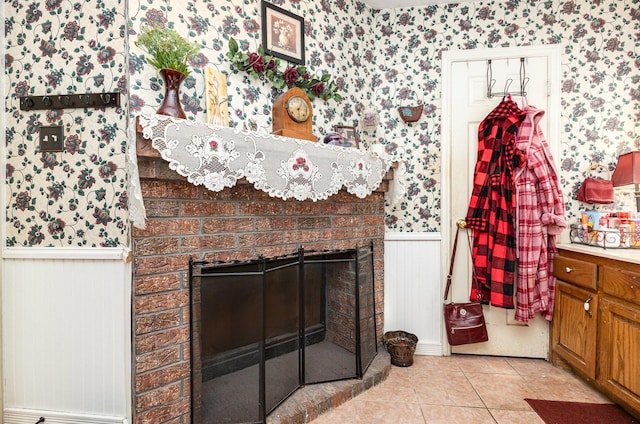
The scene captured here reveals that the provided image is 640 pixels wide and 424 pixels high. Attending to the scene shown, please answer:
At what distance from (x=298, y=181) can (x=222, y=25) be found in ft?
2.96

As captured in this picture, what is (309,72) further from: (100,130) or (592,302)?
(592,302)

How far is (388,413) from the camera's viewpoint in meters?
1.80

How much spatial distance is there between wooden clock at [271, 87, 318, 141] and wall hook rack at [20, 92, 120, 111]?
75 centimetres

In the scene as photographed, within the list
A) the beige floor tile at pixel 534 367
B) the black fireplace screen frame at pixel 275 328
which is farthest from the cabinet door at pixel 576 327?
the black fireplace screen frame at pixel 275 328

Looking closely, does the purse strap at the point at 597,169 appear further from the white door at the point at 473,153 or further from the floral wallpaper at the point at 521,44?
the white door at the point at 473,153

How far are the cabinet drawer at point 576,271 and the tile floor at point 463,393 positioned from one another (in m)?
0.64

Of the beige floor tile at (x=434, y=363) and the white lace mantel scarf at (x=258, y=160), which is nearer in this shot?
the white lace mantel scarf at (x=258, y=160)

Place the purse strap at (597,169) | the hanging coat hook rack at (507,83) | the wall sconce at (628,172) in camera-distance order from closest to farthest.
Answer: the wall sconce at (628,172) → the purse strap at (597,169) → the hanging coat hook rack at (507,83)

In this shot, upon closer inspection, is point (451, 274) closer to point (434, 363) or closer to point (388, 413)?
point (434, 363)

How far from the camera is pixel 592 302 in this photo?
6.46 feet

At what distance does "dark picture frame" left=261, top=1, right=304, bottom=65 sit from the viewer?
1938 millimetres

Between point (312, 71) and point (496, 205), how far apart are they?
1.54m

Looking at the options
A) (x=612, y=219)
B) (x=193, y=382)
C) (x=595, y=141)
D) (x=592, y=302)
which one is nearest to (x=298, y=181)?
(x=193, y=382)

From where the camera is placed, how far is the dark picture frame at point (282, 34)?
194cm
